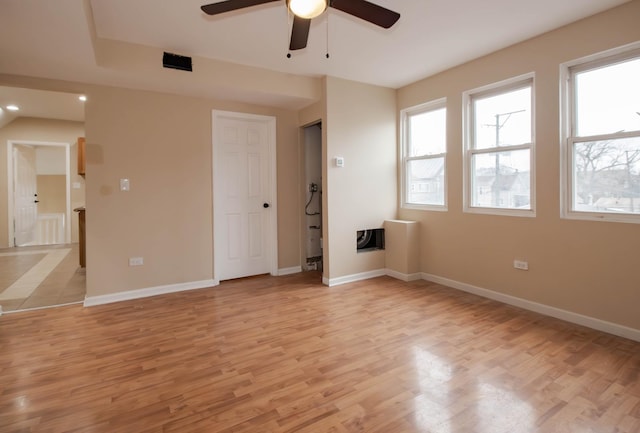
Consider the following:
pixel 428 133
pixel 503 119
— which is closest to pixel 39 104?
pixel 428 133

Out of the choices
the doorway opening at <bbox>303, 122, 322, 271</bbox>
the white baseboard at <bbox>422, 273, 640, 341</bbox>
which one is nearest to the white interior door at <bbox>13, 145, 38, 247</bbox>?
the doorway opening at <bbox>303, 122, 322, 271</bbox>

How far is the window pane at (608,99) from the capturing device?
9.07ft

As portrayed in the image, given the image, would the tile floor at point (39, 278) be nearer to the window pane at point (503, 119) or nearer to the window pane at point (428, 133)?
the window pane at point (428, 133)

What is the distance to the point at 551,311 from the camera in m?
3.25

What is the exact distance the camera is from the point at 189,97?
423 centimetres

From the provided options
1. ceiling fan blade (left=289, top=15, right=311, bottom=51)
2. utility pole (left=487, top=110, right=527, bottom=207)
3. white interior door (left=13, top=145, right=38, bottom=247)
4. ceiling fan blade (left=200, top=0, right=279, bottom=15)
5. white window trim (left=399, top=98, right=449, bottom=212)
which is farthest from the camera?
white interior door (left=13, top=145, right=38, bottom=247)

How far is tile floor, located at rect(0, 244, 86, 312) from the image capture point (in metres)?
3.88

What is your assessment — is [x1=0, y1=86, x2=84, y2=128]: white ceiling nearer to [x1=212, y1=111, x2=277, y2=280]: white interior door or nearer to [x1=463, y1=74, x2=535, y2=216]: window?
→ [x1=212, y1=111, x2=277, y2=280]: white interior door

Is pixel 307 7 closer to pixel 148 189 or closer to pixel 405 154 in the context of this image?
pixel 148 189

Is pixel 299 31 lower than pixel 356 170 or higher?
higher

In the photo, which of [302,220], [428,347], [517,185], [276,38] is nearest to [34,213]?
[302,220]

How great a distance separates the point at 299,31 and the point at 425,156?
2.83 metres

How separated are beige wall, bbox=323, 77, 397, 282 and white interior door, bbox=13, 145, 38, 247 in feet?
22.8

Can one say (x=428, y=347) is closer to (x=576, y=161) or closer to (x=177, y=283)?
(x=576, y=161)
